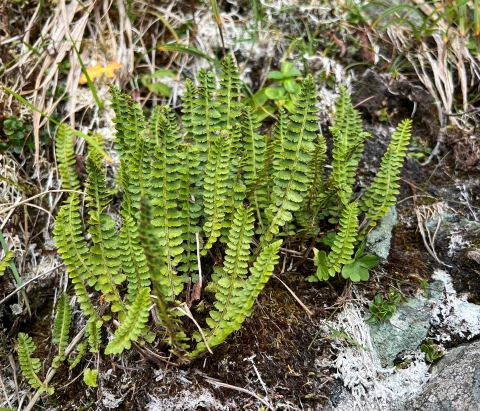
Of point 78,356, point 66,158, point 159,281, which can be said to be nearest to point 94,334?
point 78,356

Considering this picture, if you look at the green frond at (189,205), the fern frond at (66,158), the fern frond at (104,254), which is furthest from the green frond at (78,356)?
the fern frond at (66,158)

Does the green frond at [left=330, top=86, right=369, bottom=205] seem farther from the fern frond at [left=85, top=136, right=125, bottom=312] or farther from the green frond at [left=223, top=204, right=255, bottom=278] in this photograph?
the fern frond at [left=85, top=136, right=125, bottom=312]

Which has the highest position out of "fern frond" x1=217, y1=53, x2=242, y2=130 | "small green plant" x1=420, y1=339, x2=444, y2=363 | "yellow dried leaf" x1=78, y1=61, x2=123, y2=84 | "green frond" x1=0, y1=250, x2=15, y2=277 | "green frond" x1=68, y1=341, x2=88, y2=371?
"fern frond" x1=217, y1=53, x2=242, y2=130

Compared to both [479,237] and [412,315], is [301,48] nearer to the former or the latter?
[479,237]

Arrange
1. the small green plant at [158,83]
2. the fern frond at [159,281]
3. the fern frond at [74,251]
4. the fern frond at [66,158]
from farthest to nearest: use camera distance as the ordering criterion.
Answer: the small green plant at [158,83]
the fern frond at [66,158]
the fern frond at [74,251]
the fern frond at [159,281]

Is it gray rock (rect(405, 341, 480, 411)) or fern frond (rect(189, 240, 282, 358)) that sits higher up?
fern frond (rect(189, 240, 282, 358))

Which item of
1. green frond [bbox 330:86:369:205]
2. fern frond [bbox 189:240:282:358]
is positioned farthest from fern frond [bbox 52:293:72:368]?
green frond [bbox 330:86:369:205]

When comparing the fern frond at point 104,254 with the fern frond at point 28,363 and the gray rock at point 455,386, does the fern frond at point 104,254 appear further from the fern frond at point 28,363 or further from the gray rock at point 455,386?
the gray rock at point 455,386
